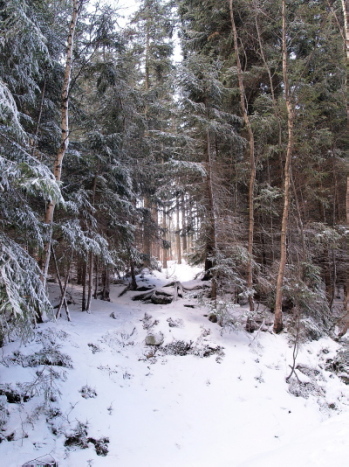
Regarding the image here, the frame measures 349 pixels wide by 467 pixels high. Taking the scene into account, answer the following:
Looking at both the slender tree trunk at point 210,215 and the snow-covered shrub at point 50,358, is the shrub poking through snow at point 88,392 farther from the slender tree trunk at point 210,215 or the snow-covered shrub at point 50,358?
the slender tree trunk at point 210,215

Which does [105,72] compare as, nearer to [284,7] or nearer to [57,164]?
[57,164]

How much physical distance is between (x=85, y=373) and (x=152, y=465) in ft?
7.77

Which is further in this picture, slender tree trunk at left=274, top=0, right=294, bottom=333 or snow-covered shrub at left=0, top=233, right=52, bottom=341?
slender tree trunk at left=274, top=0, right=294, bottom=333

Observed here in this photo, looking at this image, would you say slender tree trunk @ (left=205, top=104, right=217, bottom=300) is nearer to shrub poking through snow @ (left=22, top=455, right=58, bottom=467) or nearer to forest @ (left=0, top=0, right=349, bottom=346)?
forest @ (left=0, top=0, right=349, bottom=346)

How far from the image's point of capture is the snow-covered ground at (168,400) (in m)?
4.11

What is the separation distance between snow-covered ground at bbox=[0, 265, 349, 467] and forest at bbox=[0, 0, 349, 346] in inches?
44.9

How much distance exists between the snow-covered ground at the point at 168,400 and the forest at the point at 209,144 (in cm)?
114

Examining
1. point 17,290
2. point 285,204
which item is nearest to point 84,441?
point 17,290

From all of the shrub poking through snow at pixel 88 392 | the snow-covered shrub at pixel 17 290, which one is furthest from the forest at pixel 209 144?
the shrub poking through snow at pixel 88 392

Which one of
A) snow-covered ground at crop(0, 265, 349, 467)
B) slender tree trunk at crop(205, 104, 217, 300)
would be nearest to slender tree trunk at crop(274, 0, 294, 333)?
snow-covered ground at crop(0, 265, 349, 467)

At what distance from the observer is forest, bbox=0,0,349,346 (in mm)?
7348

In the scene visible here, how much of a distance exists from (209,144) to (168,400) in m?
8.42

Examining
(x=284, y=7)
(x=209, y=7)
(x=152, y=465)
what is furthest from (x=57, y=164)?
(x=209, y=7)

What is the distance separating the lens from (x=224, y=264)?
8305 millimetres
